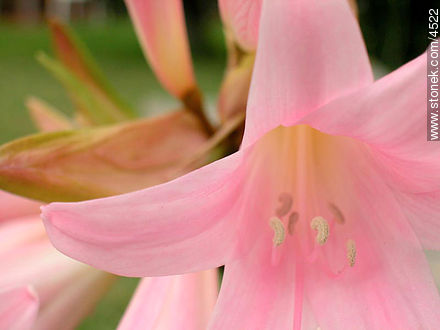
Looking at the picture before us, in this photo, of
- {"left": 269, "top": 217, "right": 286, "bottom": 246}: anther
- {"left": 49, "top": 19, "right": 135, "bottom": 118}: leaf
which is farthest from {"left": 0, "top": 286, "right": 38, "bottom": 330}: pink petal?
{"left": 49, "top": 19, "right": 135, "bottom": 118}: leaf

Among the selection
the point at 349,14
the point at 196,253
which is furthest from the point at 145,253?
the point at 349,14

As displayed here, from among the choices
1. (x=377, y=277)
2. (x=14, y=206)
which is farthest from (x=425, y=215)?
(x=14, y=206)

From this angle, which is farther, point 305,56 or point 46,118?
point 46,118

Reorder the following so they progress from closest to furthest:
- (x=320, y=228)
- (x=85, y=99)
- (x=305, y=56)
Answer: (x=305, y=56) → (x=320, y=228) → (x=85, y=99)

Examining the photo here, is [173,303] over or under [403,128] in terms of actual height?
under

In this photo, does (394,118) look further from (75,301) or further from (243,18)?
(75,301)

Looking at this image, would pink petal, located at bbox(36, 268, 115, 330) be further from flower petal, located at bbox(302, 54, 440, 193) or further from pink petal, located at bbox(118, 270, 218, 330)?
flower petal, located at bbox(302, 54, 440, 193)

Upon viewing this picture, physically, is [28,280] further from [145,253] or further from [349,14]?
[349,14]

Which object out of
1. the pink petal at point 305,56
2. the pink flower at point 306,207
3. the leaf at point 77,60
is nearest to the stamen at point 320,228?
the pink flower at point 306,207

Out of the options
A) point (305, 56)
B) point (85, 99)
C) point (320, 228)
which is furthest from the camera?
point (85, 99)
